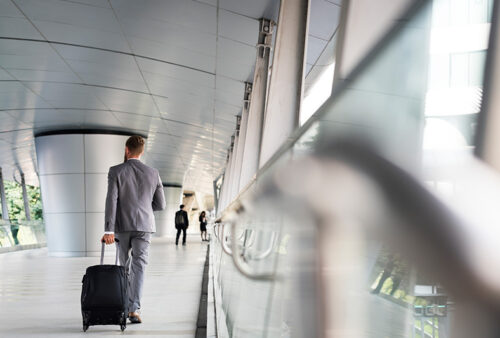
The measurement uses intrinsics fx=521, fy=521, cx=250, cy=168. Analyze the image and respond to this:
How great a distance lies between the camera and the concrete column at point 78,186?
1716cm

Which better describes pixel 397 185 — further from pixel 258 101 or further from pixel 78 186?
pixel 78 186

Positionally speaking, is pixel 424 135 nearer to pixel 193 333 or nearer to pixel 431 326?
pixel 431 326

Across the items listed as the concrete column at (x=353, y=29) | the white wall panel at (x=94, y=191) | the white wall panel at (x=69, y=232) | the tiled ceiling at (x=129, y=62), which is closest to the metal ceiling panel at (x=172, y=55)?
the tiled ceiling at (x=129, y=62)

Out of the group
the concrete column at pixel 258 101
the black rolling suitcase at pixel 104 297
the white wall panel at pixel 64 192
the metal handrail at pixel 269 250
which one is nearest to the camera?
the metal handrail at pixel 269 250

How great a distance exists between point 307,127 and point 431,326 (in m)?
0.63

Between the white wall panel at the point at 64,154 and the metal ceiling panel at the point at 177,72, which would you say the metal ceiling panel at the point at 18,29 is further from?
the white wall panel at the point at 64,154

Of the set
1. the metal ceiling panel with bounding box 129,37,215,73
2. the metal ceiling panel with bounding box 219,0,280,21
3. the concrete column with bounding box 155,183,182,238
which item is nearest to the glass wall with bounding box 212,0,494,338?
the metal ceiling panel with bounding box 219,0,280,21

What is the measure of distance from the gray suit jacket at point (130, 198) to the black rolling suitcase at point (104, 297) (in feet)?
1.81

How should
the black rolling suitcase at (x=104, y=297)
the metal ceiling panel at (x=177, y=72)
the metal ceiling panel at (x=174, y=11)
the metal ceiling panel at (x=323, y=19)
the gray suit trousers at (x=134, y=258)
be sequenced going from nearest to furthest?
the black rolling suitcase at (x=104, y=297), the gray suit trousers at (x=134, y=258), the metal ceiling panel at (x=323, y=19), the metal ceiling panel at (x=174, y=11), the metal ceiling panel at (x=177, y=72)

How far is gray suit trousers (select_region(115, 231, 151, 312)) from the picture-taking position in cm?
514

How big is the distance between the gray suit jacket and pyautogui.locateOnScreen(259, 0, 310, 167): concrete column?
1.87 metres

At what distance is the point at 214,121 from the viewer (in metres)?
16.2

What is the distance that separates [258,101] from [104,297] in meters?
5.47

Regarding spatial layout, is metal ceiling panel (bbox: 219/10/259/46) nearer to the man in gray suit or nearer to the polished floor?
the man in gray suit
